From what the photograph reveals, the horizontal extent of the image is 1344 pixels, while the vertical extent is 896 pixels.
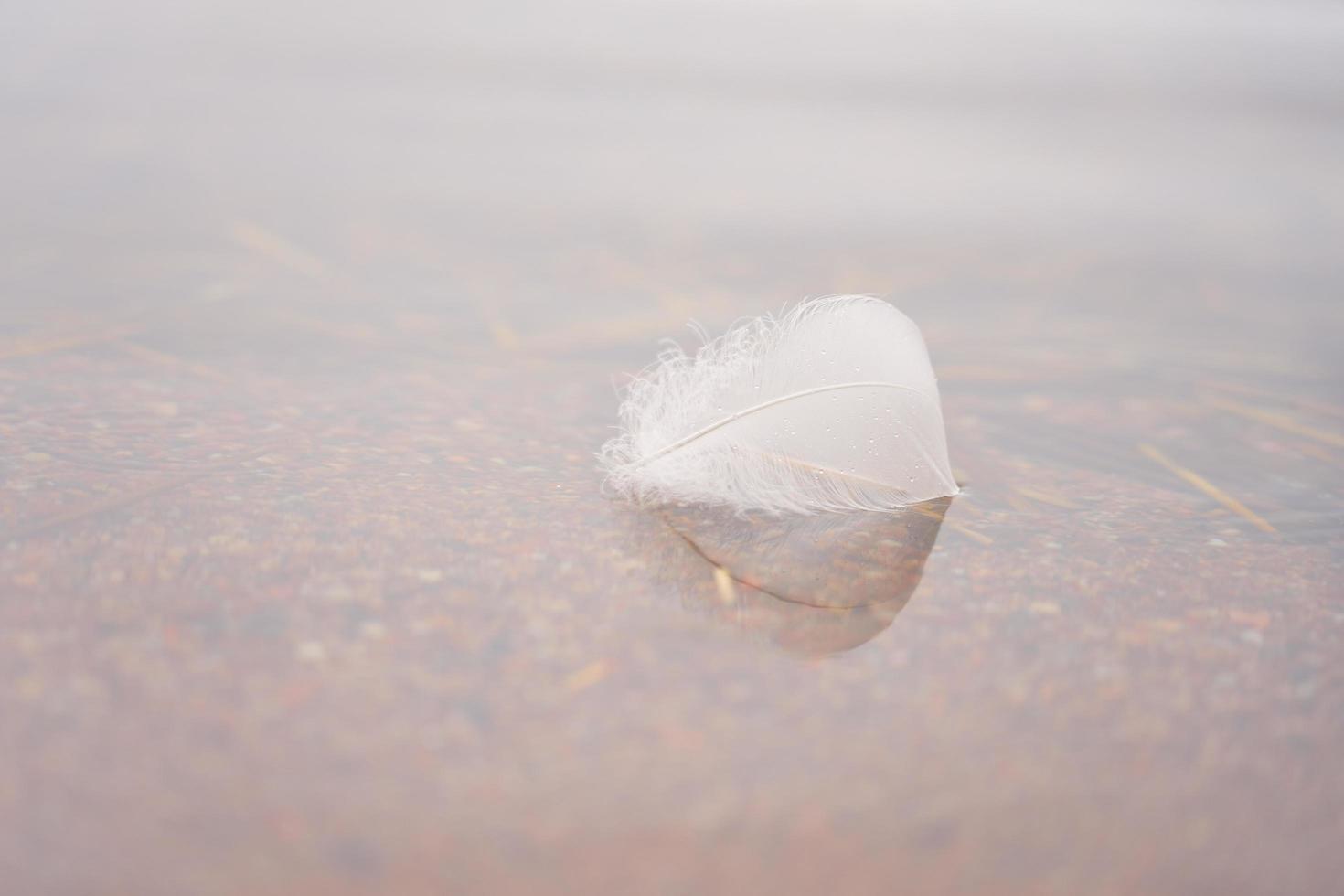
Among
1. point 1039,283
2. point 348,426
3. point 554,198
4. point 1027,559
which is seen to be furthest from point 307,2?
point 1027,559

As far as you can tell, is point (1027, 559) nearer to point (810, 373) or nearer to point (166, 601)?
point (810, 373)

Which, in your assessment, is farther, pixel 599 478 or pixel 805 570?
pixel 599 478

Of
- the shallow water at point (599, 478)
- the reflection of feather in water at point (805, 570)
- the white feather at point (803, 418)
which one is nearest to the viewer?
the shallow water at point (599, 478)

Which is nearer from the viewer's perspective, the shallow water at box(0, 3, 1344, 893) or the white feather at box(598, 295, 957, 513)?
the shallow water at box(0, 3, 1344, 893)

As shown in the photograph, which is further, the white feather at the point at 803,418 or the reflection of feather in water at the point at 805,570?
the white feather at the point at 803,418

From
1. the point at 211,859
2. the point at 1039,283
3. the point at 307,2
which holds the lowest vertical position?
the point at 211,859
